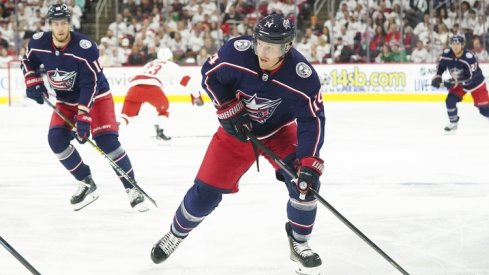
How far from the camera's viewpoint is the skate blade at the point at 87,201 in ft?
15.8

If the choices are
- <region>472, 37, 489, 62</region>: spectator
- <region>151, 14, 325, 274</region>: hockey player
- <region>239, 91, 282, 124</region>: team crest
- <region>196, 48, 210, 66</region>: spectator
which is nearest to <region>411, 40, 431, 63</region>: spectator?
<region>472, 37, 489, 62</region>: spectator

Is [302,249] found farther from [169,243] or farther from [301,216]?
[169,243]

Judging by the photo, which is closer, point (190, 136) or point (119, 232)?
point (119, 232)

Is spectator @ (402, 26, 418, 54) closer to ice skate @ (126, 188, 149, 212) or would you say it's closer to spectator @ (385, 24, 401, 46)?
spectator @ (385, 24, 401, 46)

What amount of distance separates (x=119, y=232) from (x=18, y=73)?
9647mm

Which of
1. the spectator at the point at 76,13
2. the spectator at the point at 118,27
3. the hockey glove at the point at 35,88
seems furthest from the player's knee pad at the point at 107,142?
the spectator at the point at 76,13

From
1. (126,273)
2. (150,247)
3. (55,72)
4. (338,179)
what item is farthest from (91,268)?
(338,179)

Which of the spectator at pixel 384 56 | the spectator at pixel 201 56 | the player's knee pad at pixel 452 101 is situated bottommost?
the spectator at pixel 201 56

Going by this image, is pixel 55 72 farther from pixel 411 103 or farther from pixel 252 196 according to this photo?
pixel 411 103

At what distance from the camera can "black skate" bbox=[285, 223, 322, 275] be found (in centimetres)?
333

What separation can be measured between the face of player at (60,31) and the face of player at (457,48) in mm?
5613

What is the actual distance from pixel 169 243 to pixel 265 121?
0.68 m

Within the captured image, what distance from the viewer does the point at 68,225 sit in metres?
4.36

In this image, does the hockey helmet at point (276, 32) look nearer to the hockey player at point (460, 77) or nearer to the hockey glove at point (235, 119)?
the hockey glove at point (235, 119)
